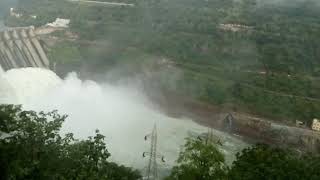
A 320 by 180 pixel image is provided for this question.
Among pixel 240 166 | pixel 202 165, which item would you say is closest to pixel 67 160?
pixel 202 165

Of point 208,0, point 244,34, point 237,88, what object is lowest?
point 237,88

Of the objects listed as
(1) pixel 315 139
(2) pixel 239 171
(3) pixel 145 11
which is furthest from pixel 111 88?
(2) pixel 239 171

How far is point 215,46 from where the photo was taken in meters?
38.9

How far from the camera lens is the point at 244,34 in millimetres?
41469

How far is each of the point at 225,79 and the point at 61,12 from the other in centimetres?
1786

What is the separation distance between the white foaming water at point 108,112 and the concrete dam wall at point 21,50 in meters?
1.49

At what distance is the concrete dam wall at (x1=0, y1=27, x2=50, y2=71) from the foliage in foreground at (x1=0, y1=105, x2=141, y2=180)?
68.9ft

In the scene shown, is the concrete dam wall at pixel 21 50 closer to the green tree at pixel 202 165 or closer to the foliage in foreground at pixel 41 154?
the foliage in foreground at pixel 41 154

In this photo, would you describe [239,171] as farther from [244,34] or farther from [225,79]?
[244,34]

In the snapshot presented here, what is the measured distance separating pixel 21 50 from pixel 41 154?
23974 millimetres

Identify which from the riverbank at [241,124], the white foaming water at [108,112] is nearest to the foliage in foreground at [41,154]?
the white foaming water at [108,112]

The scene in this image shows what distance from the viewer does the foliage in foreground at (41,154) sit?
9984mm

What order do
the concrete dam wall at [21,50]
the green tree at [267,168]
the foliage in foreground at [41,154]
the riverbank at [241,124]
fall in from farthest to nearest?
1. the concrete dam wall at [21,50]
2. the riverbank at [241,124]
3. the green tree at [267,168]
4. the foliage in foreground at [41,154]

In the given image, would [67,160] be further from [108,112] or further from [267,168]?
[108,112]
